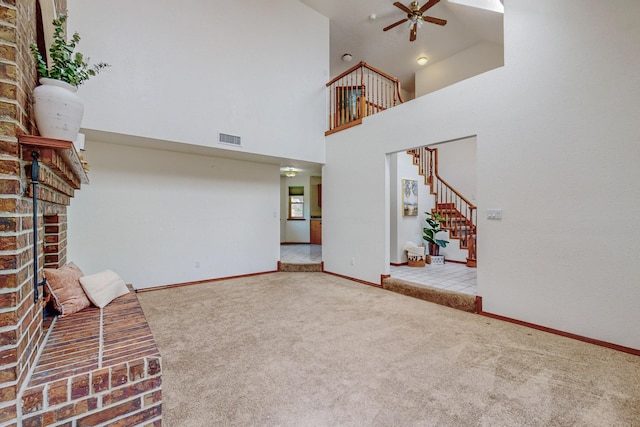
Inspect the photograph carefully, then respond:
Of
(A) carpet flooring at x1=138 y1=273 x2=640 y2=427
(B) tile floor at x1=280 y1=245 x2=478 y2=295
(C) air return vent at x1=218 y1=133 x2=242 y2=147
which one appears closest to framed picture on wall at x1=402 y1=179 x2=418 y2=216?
(B) tile floor at x1=280 y1=245 x2=478 y2=295

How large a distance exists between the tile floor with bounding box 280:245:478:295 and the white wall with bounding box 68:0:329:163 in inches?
98.6

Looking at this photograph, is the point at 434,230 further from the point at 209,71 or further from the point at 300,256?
the point at 209,71

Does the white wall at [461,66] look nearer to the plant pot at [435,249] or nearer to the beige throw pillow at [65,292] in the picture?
the plant pot at [435,249]

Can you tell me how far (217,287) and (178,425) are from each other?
3134 mm

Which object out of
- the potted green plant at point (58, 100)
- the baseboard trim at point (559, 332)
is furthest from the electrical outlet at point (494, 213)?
the potted green plant at point (58, 100)

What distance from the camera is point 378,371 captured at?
2.22 m

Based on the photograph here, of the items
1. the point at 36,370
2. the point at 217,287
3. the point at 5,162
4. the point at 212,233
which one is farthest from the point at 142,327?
the point at 212,233

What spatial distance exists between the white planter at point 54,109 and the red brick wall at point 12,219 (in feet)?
0.21

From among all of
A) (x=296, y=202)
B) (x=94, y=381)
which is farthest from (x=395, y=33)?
(x=94, y=381)

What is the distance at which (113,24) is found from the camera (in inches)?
139

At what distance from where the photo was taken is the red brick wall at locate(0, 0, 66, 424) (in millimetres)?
1180

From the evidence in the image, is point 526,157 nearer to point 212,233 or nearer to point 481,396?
point 481,396

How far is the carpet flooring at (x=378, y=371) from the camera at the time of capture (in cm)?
176

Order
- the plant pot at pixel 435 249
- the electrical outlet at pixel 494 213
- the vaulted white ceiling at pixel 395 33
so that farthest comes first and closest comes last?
1. the plant pot at pixel 435 249
2. the vaulted white ceiling at pixel 395 33
3. the electrical outlet at pixel 494 213
